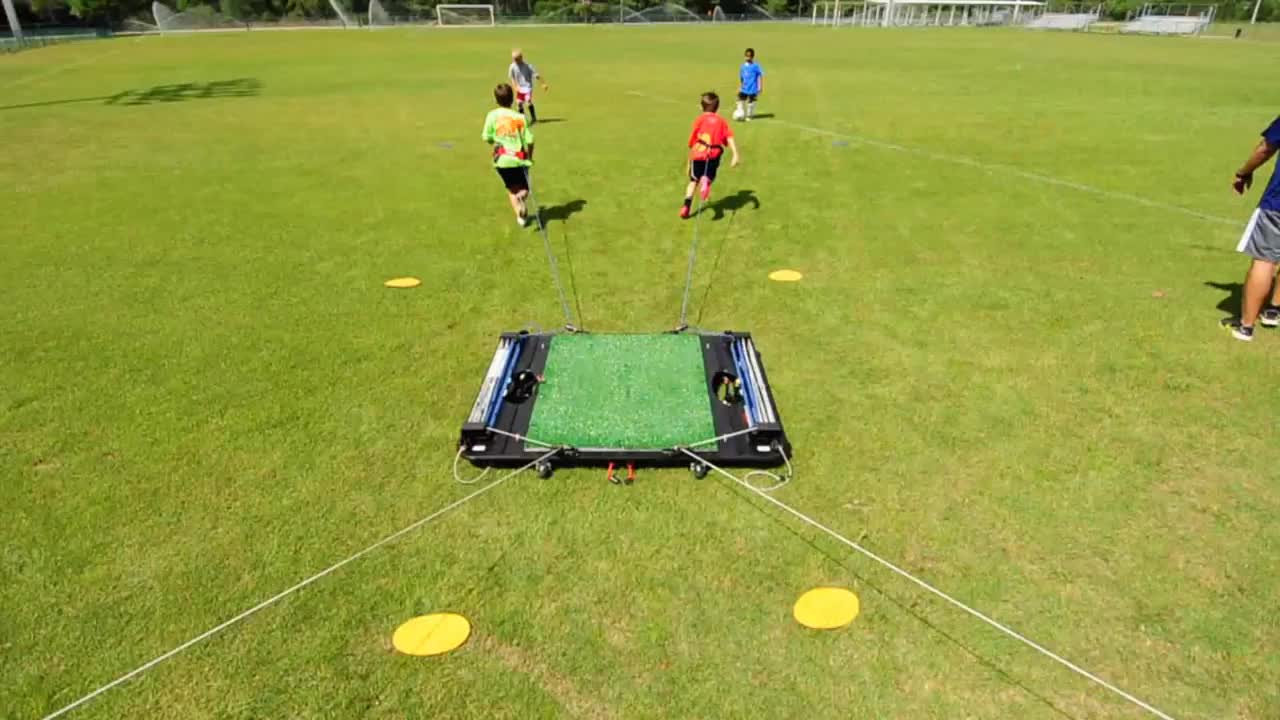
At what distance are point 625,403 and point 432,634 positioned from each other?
2358 mm

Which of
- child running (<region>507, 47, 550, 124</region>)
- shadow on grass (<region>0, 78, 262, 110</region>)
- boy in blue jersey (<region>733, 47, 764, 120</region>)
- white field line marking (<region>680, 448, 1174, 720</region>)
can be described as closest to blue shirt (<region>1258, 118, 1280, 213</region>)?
white field line marking (<region>680, 448, 1174, 720</region>)

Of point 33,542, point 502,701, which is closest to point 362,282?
point 33,542

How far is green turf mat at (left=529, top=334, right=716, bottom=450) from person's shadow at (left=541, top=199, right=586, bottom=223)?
483 centimetres

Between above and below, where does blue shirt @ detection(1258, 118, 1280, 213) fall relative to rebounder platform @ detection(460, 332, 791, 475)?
above

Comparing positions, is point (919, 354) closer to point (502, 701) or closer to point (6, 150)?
point (502, 701)

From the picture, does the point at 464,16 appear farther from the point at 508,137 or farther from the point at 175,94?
the point at 508,137

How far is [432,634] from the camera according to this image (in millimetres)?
3744

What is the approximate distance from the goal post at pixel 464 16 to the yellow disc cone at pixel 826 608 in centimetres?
7674

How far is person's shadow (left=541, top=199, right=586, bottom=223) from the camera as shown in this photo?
36.0 ft

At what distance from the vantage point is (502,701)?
134 inches

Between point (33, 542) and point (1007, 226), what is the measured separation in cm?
1138

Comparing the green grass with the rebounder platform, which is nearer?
the green grass

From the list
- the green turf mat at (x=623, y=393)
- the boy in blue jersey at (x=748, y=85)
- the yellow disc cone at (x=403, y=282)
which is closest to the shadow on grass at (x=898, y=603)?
the green turf mat at (x=623, y=393)

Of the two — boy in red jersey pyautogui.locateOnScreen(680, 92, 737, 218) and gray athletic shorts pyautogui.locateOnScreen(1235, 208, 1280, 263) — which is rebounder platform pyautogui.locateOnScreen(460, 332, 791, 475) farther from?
gray athletic shorts pyautogui.locateOnScreen(1235, 208, 1280, 263)
